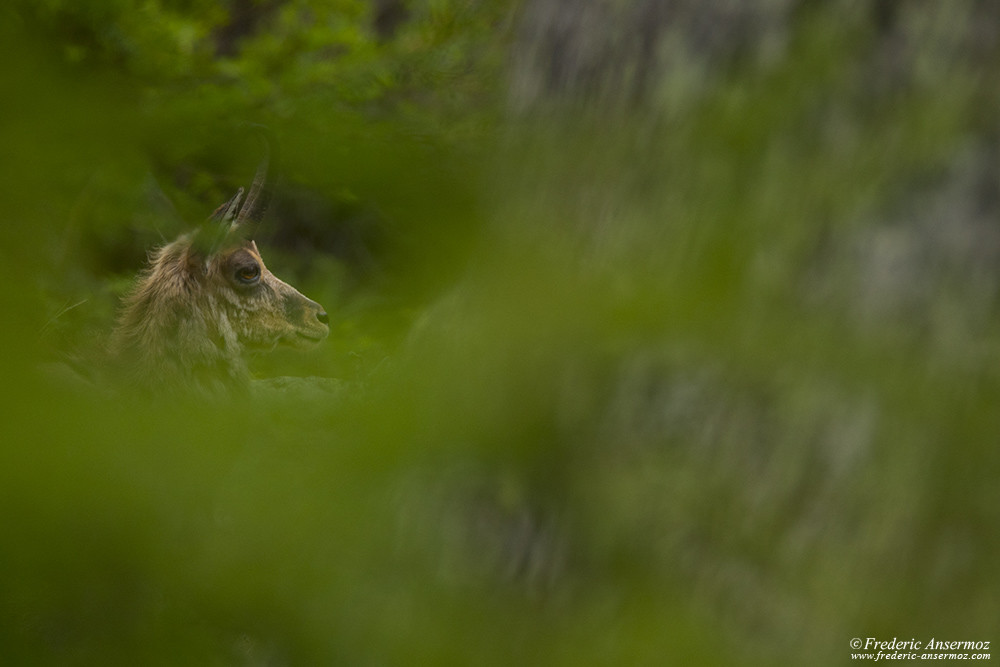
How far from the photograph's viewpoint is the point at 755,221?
0.83m

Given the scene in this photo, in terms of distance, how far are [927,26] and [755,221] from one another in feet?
0.88

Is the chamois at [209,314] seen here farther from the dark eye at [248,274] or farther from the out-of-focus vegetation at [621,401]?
the out-of-focus vegetation at [621,401]

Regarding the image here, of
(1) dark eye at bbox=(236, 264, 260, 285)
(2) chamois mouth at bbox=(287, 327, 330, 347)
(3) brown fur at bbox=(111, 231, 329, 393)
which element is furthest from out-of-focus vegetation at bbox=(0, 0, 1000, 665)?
(2) chamois mouth at bbox=(287, 327, 330, 347)

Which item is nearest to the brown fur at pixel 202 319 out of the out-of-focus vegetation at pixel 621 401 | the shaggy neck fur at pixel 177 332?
the shaggy neck fur at pixel 177 332

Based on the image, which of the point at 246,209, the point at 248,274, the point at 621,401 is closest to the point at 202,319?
the point at 248,274

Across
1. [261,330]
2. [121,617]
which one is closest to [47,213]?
[121,617]

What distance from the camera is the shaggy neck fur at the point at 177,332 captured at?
8.48 ft

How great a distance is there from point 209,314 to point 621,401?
2.32 metres

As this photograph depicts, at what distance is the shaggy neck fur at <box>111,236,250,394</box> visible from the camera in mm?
2586

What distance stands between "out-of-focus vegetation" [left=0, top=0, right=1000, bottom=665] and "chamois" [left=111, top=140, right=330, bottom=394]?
1447mm

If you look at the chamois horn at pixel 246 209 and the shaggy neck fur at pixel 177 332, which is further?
the shaggy neck fur at pixel 177 332

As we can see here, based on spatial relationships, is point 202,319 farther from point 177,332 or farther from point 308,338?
point 308,338

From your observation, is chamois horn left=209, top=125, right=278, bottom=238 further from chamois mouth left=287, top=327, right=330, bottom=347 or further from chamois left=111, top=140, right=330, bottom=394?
chamois mouth left=287, top=327, right=330, bottom=347

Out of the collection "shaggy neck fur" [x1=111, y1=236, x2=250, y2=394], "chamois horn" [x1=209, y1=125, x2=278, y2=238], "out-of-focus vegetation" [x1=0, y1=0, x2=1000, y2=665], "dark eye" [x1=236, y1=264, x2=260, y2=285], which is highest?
"dark eye" [x1=236, y1=264, x2=260, y2=285]
